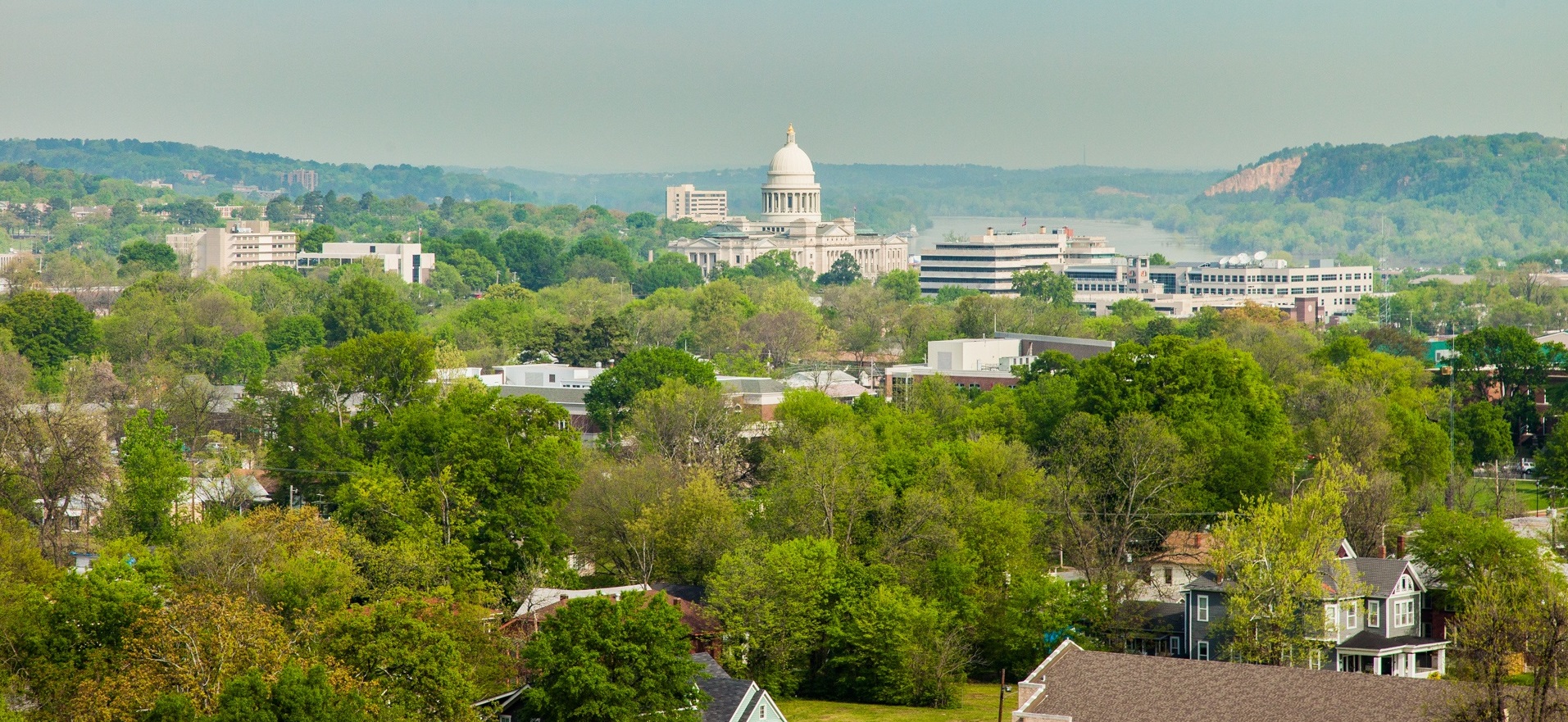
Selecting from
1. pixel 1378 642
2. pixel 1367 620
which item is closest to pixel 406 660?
pixel 1378 642

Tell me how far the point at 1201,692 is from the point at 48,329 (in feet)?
250

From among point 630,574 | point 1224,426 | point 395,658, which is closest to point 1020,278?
point 1224,426

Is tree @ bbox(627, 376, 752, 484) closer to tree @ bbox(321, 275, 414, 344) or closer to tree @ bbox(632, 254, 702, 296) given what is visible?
tree @ bbox(321, 275, 414, 344)

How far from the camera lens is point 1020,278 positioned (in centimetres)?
17200

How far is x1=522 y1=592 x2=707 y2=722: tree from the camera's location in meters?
37.8

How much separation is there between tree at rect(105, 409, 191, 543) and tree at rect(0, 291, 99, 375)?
45.6m

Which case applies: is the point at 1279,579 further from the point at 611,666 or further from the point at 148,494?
the point at 148,494

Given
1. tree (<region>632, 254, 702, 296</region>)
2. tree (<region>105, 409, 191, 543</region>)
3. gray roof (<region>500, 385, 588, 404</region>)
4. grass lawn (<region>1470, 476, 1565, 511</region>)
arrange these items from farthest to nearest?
tree (<region>632, 254, 702, 296</region>), gray roof (<region>500, 385, 588, 404</region>), grass lawn (<region>1470, 476, 1565, 511</region>), tree (<region>105, 409, 191, 543</region>)

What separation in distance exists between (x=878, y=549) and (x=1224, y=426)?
49.9 ft

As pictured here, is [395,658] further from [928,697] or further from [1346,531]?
[1346,531]

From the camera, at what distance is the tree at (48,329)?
328 feet

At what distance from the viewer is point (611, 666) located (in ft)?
126

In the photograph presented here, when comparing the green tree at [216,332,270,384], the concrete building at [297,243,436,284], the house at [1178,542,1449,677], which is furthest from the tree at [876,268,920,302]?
the house at [1178,542,1449,677]

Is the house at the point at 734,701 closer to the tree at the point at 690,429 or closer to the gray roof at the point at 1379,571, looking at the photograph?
the gray roof at the point at 1379,571
